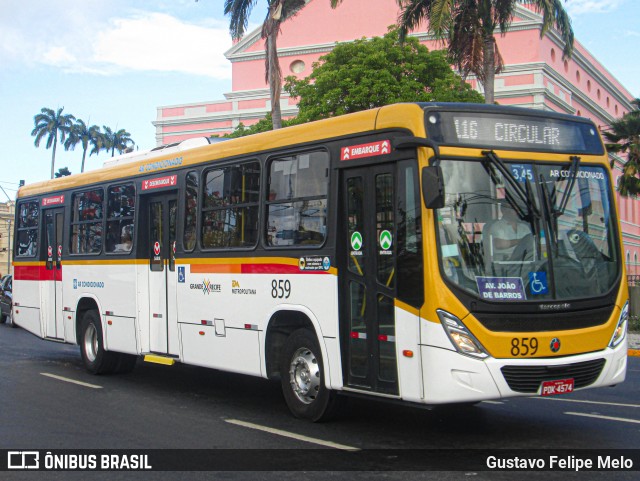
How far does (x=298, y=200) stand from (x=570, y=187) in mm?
2971

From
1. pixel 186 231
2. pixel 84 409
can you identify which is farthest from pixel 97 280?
pixel 84 409

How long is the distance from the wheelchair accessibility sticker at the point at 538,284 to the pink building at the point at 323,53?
42.9 m

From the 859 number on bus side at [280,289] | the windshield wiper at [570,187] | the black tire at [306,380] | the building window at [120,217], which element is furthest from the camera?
the building window at [120,217]

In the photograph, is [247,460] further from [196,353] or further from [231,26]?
[231,26]

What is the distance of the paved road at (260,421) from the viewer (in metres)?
8.31

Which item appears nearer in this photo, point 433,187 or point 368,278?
point 433,187

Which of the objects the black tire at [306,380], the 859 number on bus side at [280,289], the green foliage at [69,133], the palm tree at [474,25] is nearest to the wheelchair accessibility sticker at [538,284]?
the black tire at [306,380]

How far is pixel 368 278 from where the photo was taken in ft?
28.2

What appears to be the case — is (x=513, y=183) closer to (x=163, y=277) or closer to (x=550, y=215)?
(x=550, y=215)

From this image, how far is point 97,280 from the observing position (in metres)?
14.0

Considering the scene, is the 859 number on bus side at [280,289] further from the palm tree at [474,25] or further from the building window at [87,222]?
the palm tree at [474,25]

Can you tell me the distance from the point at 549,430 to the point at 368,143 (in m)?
3.51

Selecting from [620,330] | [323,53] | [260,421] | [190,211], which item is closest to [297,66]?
[323,53]

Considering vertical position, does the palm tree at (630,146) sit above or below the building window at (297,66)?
below
